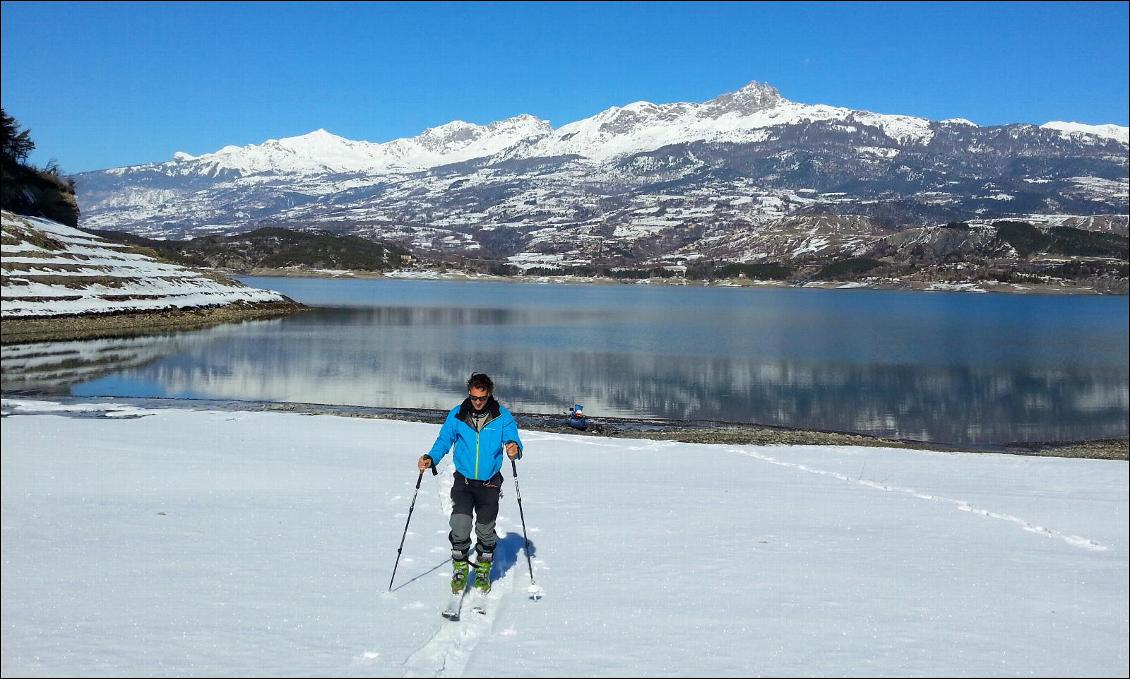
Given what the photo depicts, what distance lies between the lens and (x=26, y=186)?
10644cm

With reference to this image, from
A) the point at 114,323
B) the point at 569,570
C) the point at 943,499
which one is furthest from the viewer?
the point at 114,323

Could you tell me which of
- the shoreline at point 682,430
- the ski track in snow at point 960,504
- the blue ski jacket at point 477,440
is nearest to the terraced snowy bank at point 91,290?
the shoreline at point 682,430

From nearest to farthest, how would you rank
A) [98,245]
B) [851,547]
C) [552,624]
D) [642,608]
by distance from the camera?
[552,624] → [642,608] → [851,547] → [98,245]

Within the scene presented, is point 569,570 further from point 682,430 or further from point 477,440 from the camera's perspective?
point 682,430

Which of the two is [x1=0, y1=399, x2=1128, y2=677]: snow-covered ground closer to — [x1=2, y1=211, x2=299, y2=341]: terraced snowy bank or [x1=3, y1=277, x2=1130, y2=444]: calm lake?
[x1=3, y1=277, x2=1130, y2=444]: calm lake

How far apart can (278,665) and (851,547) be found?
849cm

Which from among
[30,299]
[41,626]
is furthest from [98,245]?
[41,626]

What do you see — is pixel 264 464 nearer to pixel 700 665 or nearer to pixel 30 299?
pixel 700 665

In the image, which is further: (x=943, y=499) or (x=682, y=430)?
(x=682, y=430)

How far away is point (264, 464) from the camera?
56.9ft

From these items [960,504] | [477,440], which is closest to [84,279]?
[477,440]

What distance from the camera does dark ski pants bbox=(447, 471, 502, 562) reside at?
9.98 m

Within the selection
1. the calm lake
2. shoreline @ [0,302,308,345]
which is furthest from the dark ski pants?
shoreline @ [0,302,308,345]

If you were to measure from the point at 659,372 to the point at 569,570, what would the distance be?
3947cm
